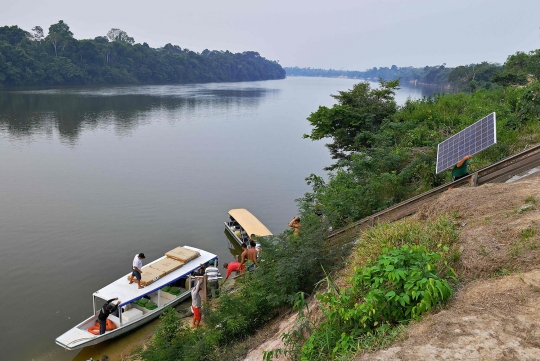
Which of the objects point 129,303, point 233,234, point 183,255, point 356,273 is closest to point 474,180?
point 356,273

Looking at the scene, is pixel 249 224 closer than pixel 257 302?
No

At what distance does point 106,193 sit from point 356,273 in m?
23.5

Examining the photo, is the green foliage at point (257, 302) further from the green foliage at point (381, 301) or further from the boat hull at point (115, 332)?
the boat hull at point (115, 332)

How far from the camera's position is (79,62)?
9669 cm

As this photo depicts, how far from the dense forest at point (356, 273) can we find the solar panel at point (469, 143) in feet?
5.39

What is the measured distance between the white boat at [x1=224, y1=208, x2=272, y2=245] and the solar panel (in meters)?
9.65

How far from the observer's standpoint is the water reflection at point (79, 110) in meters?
44.9

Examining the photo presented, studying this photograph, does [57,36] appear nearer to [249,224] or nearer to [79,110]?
[79,110]

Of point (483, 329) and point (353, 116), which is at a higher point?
point (353, 116)

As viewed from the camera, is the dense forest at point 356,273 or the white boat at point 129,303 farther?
the white boat at point 129,303

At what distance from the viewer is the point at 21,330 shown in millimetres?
13977

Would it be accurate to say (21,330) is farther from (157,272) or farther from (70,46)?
(70,46)

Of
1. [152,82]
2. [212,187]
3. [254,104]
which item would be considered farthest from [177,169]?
[152,82]

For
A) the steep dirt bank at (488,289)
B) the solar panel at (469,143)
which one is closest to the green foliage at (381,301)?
the steep dirt bank at (488,289)
